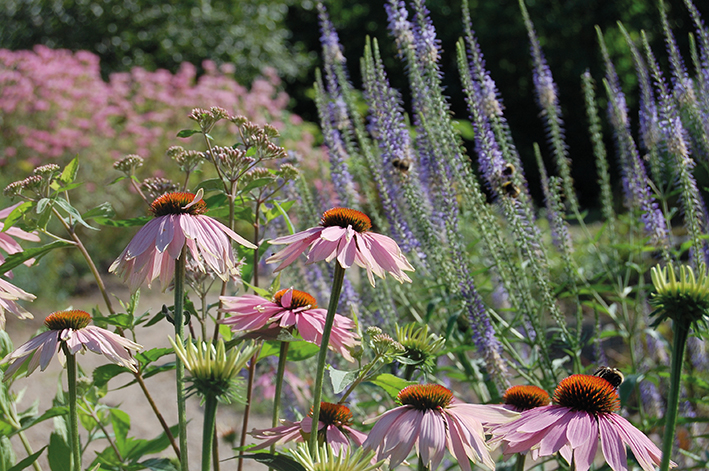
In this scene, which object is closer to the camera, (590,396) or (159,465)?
(590,396)

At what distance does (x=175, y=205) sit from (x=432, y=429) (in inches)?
17.4

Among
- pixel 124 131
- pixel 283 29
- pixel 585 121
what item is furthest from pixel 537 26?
pixel 124 131

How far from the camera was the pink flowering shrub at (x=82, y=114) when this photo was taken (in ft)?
22.3

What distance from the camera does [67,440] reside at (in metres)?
1.05

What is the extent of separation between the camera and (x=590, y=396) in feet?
2.44

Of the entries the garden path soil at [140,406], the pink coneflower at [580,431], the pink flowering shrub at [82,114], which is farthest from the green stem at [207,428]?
the pink flowering shrub at [82,114]

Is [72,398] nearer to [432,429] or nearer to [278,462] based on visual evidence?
[278,462]

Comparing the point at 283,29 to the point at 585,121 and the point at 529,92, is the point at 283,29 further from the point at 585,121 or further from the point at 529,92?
the point at 585,121

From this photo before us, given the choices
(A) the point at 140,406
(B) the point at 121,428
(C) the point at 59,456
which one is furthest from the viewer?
(A) the point at 140,406

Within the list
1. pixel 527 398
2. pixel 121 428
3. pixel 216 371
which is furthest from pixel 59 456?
pixel 527 398

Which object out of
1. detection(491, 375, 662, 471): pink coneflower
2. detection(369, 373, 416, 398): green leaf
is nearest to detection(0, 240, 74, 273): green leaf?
detection(369, 373, 416, 398): green leaf

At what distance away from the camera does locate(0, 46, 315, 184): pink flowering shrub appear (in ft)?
22.3

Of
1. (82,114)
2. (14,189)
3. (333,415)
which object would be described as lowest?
(333,415)

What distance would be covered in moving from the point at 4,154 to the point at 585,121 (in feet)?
33.3
